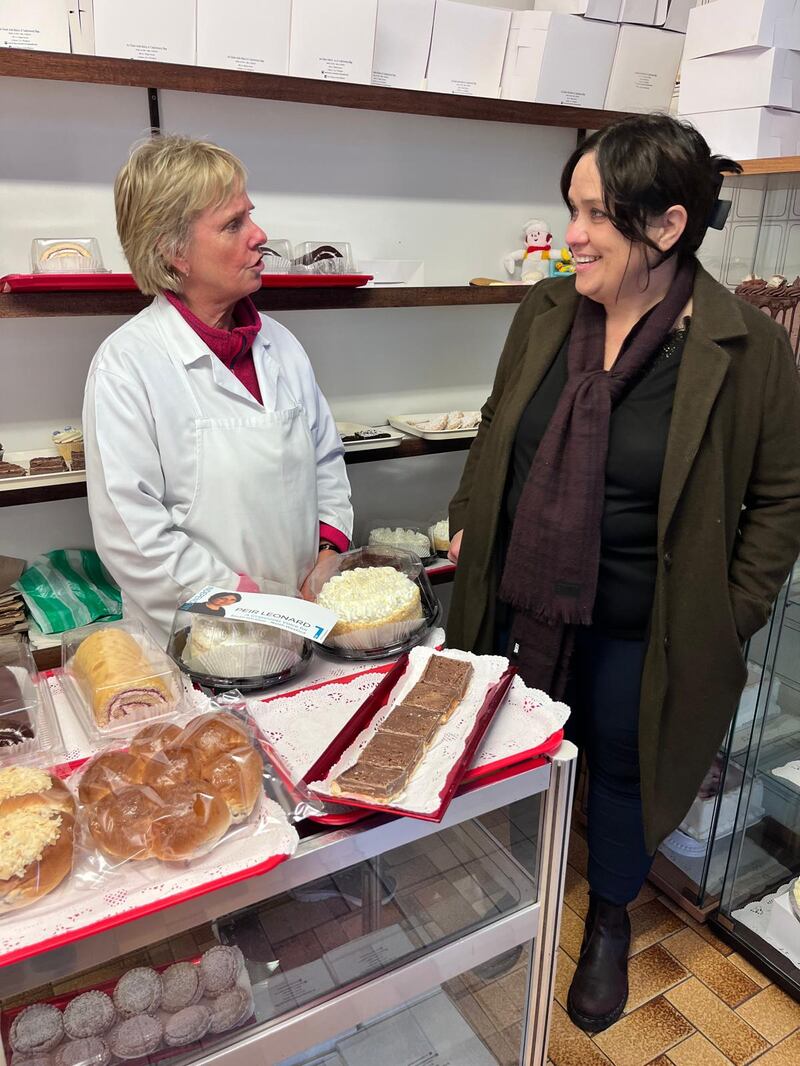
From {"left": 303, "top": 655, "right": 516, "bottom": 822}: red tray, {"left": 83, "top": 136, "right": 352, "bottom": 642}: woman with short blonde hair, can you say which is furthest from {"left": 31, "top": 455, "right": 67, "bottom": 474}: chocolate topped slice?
{"left": 303, "top": 655, "right": 516, "bottom": 822}: red tray

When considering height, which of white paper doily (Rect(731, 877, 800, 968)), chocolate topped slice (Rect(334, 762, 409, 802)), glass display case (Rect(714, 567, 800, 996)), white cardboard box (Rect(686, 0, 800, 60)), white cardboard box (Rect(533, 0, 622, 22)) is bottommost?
white paper doily (Rect(731, 877, 800, 968))

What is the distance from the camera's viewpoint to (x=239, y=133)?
7.71 ft

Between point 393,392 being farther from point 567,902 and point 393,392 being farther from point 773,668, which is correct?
point 567,902

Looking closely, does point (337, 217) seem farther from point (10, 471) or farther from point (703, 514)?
point (703, 514)

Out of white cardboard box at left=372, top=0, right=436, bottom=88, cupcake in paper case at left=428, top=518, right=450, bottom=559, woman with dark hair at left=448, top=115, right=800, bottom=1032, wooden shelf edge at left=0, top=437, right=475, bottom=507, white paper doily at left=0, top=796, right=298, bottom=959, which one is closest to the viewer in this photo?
white paper doily at left=0, top=796, right=298, bottom=959

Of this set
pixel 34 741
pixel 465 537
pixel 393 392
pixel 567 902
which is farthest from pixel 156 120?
pixel 567 902

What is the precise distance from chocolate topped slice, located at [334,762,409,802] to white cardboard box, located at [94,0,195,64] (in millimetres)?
1754

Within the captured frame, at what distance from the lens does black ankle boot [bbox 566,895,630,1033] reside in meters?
1.84

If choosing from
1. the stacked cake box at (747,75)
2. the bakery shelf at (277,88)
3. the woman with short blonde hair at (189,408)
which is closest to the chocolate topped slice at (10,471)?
the woman with short blonde hair at (189,408)

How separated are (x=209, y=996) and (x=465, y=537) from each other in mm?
1049

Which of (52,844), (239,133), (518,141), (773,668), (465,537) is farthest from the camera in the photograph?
(518,141)

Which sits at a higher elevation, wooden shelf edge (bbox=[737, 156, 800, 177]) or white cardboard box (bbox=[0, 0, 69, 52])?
white cardboard box (bbox=[0, 0, 69, 52])

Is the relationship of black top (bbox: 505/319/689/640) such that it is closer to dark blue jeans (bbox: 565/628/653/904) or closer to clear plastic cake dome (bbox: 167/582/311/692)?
dark blue jeans (bbox: 565/628/653/904)

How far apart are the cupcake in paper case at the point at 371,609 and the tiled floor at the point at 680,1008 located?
1095 millimetres
